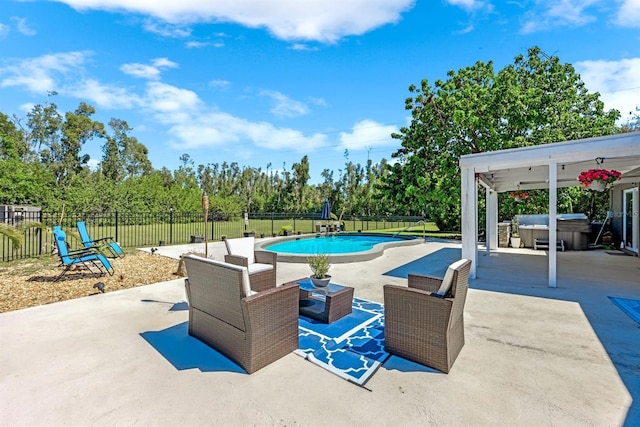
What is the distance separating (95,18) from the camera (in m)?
8.88

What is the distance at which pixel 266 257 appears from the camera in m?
5.37

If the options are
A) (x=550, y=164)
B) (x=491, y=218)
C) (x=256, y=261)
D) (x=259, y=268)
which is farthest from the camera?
(x=491, y=218)

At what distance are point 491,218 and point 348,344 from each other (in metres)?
9.16

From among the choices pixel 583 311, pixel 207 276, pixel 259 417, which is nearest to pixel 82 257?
pixel 207 276

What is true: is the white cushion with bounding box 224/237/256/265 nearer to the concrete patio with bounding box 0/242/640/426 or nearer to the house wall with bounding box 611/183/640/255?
the concrete patio with bounding box 0/242/640/426

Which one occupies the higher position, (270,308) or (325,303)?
(270,308)

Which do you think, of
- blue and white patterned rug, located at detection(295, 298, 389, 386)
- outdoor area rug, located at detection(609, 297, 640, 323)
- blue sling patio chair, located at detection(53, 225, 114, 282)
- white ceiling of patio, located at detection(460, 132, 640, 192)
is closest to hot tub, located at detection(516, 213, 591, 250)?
white ceiling of patio, located at detection(460, 132, 640, 192)

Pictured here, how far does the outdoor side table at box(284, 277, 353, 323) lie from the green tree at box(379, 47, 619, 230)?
1111 centimetres

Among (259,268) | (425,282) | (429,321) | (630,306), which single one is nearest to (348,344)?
(429,321)

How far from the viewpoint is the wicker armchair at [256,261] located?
15.4ft

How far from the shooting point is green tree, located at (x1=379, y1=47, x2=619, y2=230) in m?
13.5

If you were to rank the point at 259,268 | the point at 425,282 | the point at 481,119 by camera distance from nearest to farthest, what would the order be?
the point at 425,282 < the point at 259,268 < the point at 481,119

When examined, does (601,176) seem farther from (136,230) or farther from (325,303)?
(136,230)

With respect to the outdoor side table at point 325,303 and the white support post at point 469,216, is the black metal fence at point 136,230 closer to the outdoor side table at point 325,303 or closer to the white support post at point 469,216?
the outdoor side table at point 325,303
